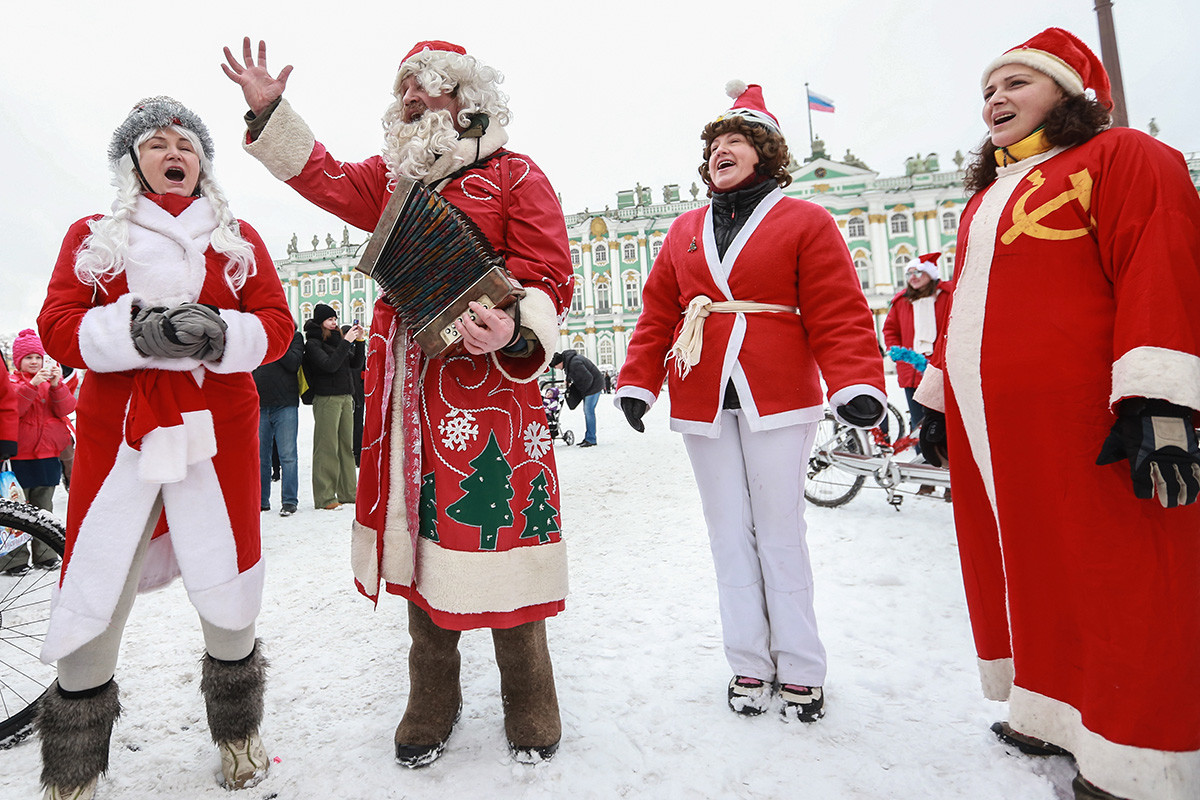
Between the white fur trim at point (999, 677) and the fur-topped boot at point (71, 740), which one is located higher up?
the fur-topped boot at point (71, 740)

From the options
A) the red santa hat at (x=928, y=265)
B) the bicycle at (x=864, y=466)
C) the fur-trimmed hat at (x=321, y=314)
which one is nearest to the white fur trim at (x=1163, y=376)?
the bicycle at (x=864, y=466)

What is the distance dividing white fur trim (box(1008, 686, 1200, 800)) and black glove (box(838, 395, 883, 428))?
3.16ft

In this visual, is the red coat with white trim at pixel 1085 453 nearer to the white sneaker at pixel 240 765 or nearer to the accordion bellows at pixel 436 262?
the accordion bellows at pixel 436 262

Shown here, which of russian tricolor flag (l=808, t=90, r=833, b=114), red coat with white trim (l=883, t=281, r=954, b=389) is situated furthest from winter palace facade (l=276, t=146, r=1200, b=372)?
red coat with white trim (l=883, t=281, r=954, b=389)

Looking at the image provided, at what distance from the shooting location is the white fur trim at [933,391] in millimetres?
2121

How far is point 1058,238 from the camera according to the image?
1730mm

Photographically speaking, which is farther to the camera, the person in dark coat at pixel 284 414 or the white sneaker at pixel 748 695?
the person in dark coat at pixel 284 414

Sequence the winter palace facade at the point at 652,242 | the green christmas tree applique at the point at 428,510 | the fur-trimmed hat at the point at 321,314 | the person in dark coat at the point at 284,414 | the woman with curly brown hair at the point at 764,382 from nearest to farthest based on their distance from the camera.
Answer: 1. the green christmas tree applique at the point at 428,510
2. the woman with curly brown hair at the point at 764,382
3. the person in dark coat at the point at 284,414
4. the fur-trimmed hat at the point at 321,314
5. the winter palace facade at the point at 652,242

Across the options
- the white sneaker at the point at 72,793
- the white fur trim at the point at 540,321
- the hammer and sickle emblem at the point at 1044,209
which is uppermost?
the hammer and sickle emblem at the point at 1044,209

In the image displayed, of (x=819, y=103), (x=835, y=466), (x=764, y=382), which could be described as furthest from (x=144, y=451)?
(x=819, y=103)

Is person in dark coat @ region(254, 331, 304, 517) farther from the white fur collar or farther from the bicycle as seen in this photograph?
the bicycle

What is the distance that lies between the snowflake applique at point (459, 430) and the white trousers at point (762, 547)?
1.00 metres

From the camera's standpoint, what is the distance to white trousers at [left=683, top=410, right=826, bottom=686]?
2.38 meters

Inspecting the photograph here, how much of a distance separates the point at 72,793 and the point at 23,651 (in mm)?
1422
